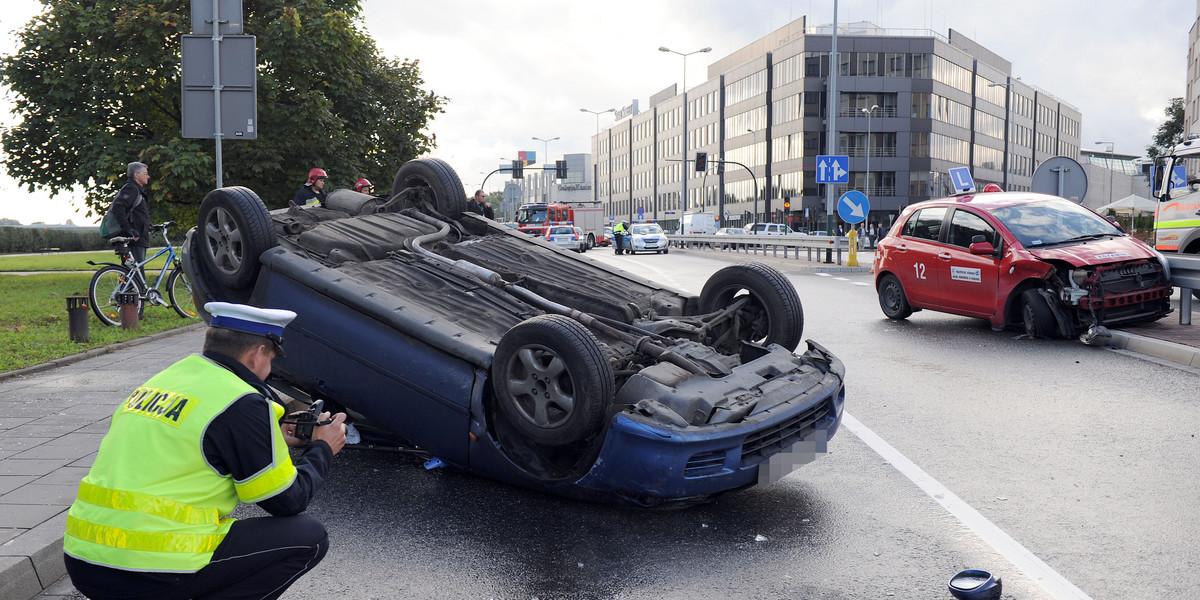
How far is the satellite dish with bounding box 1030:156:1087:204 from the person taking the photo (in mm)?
16422

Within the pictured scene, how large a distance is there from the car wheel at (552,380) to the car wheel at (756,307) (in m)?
1.63

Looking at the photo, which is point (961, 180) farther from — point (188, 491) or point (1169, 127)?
point (1169, 127)

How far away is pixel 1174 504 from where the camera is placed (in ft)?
15.3

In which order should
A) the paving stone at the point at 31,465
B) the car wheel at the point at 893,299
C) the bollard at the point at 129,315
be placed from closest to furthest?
the paving stone at the point at 31,465
the bollard at the point at 129,315
the car wheel at the point at 893,299

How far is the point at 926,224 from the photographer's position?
39.9 ft

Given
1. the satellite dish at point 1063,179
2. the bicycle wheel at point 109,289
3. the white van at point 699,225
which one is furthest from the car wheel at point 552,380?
the white van at point 699,225

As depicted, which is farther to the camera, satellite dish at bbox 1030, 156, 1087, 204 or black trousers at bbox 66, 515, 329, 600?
satellite dish at bbox 1030, 156, 1087, 204

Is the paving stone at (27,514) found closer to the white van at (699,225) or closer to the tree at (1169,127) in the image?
the white van at (699,225)

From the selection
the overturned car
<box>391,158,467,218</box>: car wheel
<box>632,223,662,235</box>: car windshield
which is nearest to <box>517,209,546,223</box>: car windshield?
<box>632,223,662,235</box>: car windshield

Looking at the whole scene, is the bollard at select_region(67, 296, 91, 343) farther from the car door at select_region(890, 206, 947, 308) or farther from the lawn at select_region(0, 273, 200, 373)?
the car door at select_region(890, 206, 947, 308)

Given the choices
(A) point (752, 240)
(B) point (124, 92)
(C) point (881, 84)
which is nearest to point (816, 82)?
(C) point (881, 84)

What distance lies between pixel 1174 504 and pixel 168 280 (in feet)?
40.8

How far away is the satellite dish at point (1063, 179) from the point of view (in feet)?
53.9

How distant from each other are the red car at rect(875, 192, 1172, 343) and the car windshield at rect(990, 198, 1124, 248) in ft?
0.04
